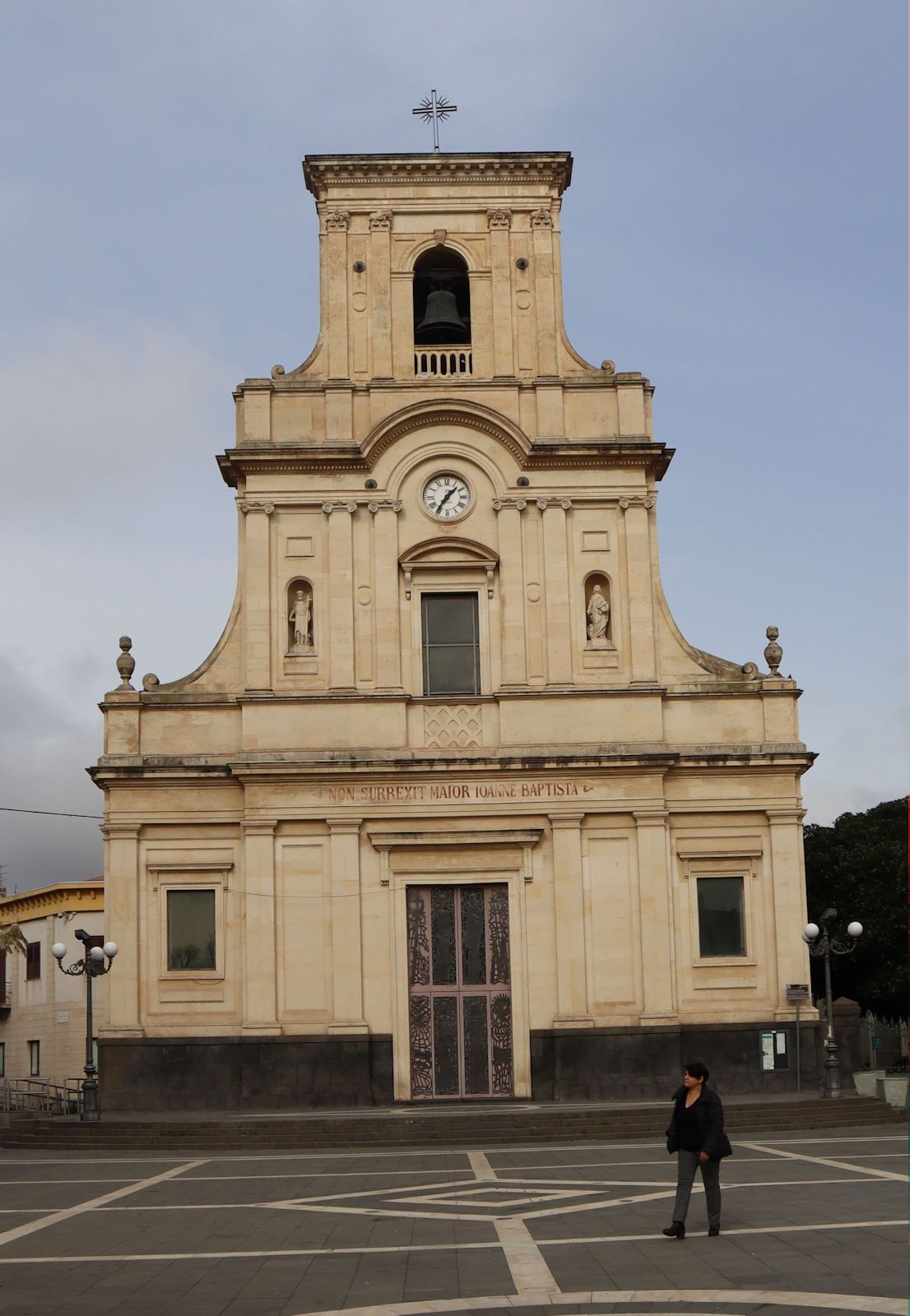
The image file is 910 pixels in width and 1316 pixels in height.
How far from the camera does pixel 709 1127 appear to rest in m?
16.0

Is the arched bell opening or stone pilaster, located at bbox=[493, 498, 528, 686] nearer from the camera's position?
stone pilaster, located at bbox=[493, 498, 528, 686]

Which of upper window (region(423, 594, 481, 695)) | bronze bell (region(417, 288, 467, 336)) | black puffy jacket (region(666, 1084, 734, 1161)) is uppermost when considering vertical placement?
bronze bell (region(417, 288, 467, 336))

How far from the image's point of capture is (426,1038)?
33688mm

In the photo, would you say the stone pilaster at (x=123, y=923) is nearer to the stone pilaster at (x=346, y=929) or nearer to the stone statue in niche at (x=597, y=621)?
the stone pilaster at (x=346, y=929)

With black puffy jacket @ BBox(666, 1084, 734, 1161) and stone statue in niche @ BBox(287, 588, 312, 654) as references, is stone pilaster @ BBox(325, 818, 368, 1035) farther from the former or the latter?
black puffy jacket @ BBox(666, 1084, 734, 1161)

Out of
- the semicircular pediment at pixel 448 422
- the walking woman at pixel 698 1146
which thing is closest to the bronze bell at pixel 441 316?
the semicircular pediment at pixel 448 422

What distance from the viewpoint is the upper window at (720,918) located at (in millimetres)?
34562

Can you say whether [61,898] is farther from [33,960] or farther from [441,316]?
[441,316]

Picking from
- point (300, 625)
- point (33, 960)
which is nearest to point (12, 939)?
point (33, 960)

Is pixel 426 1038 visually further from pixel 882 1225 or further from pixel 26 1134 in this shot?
pixel 882 1225

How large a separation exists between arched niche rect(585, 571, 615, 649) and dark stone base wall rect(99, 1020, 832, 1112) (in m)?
8.12

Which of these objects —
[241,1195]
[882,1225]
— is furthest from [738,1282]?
[241,1195]

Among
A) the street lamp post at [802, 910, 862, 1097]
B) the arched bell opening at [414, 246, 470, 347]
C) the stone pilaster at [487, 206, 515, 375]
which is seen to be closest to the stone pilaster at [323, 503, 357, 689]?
the arched bell opening at [414, 246, 470, 347]

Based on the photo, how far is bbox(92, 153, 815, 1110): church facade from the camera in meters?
33.6
